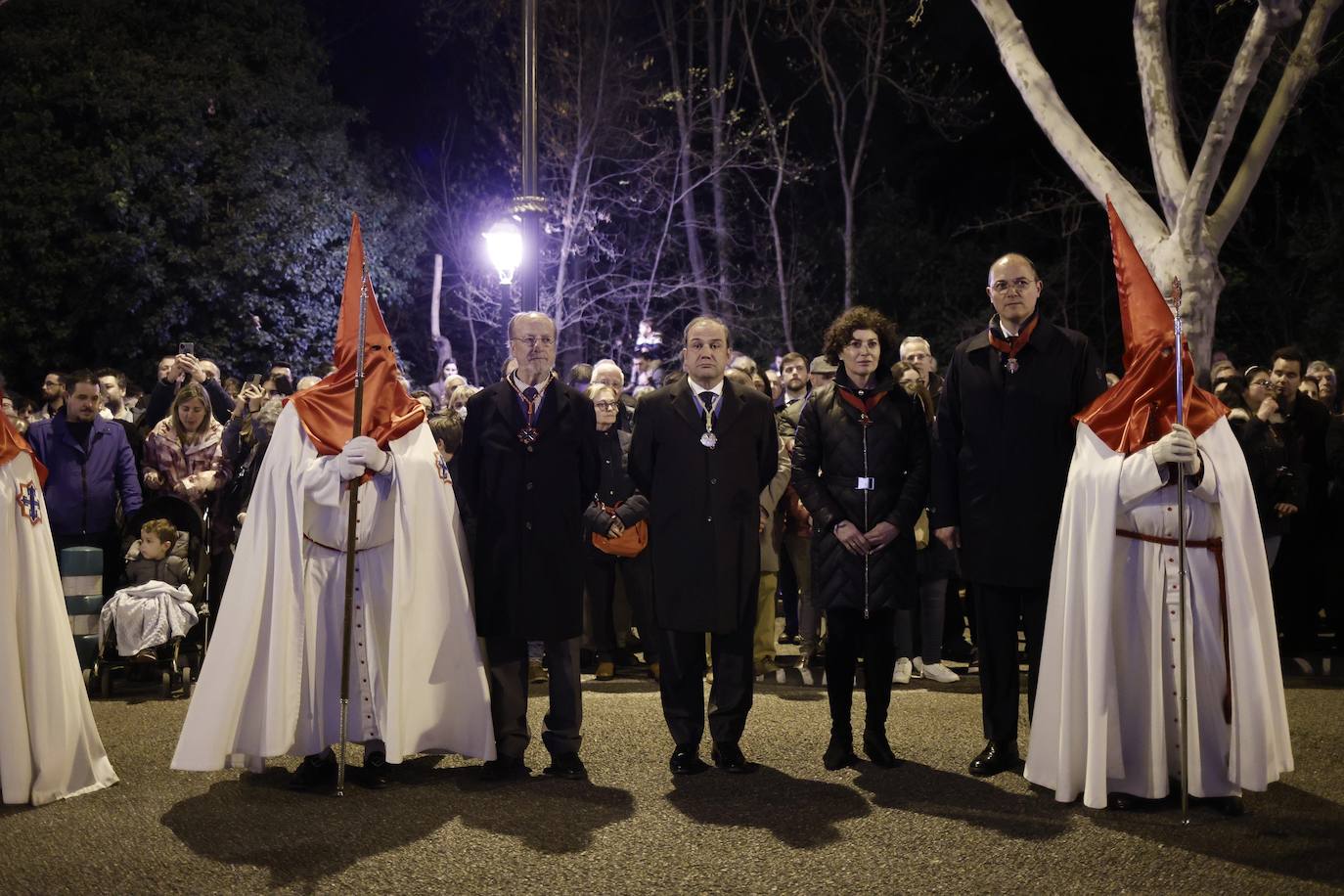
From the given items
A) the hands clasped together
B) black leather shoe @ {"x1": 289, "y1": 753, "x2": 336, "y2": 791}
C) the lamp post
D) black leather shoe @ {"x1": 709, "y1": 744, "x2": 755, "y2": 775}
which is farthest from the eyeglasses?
the lamp post

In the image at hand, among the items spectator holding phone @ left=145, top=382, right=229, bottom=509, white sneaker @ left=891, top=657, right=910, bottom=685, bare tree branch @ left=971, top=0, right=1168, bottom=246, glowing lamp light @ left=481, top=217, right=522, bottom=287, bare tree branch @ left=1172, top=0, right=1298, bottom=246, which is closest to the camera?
white sneaker @ left=891, top=657, right=910, bottom=685

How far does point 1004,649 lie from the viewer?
6230 mm

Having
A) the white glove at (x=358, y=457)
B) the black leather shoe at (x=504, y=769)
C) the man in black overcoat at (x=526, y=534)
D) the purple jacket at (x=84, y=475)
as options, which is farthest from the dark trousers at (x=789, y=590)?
the purple jacket at (x=84, y=475)

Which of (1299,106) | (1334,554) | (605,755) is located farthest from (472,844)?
(1299,106)

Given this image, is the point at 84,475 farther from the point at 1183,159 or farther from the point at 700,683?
the point at 1183,159

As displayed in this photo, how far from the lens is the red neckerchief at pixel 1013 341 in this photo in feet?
20.5

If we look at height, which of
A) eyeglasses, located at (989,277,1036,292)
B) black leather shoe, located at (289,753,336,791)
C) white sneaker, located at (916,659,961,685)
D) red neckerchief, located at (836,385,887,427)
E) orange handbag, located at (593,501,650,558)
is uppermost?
eyeglasses, located at (989,277,1036,292)

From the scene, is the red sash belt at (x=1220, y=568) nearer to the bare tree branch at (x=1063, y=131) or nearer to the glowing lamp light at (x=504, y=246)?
the bare tree branch at (x=1063, y=131)

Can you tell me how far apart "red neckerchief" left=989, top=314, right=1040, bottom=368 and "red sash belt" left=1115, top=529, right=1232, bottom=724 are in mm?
1024

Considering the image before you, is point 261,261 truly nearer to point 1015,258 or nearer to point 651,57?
point 651,57

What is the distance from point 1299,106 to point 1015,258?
15100mm

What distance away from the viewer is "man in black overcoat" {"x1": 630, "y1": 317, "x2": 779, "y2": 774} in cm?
635

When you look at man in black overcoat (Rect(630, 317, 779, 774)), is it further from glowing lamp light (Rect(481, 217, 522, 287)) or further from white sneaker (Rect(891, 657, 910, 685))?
glowing lamp light (Rect(481, 217, 522, 287))

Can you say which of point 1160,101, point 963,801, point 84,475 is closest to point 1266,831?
point 963,801
